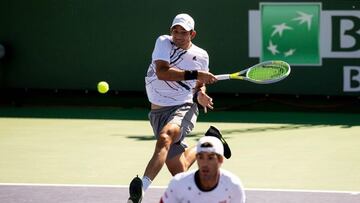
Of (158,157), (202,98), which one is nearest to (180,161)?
(158,157)

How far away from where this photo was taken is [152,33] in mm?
16344

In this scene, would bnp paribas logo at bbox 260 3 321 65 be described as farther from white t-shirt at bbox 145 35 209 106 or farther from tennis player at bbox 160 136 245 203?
tennis player at bbox 160 136 245 203

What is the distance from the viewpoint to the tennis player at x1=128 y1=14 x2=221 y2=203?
28.2 feet

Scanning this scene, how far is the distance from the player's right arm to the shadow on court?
1202 millimetres

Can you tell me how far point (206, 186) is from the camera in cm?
581

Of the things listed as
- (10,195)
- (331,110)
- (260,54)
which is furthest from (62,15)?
(10,195)

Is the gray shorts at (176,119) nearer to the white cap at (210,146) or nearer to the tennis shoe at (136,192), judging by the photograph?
the tennis shoe at (136,192)

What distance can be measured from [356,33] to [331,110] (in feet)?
4.23

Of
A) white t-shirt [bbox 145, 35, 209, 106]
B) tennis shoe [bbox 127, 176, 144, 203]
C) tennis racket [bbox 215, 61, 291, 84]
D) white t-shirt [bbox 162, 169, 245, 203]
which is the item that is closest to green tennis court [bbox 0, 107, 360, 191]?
tennis racket [bbox 215, 61, 291, 84]

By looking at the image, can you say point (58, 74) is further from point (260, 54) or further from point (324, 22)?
point (324, 22)

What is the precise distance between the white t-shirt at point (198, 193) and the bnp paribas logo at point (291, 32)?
33.6 feet

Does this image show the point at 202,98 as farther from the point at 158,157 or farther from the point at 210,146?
the point at 210,146

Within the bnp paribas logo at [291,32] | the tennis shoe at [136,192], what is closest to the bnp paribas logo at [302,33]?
the bnp paribas logo at [291,32]

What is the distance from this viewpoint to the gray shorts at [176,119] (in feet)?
28.8
